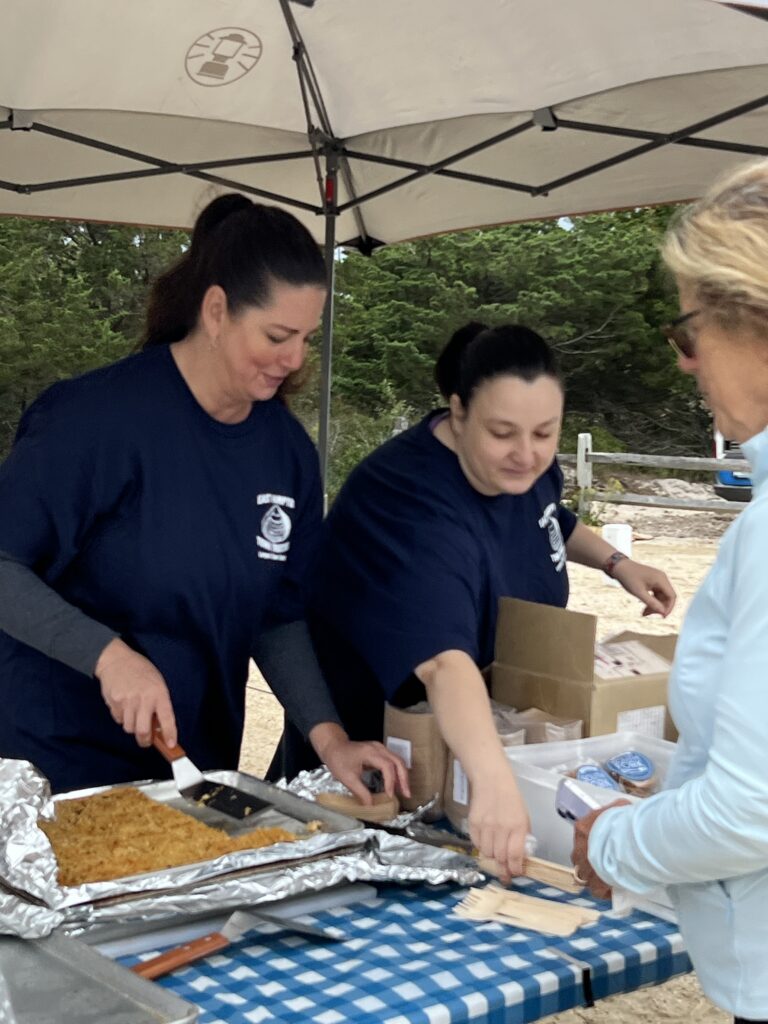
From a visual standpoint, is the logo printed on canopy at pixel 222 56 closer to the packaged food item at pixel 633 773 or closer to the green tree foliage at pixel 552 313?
the packaged food item at pixel 633 773

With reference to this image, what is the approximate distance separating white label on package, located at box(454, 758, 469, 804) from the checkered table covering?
26cm

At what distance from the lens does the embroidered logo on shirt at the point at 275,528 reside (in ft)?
6.87

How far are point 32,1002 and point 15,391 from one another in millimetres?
15835

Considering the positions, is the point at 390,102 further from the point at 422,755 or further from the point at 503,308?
the point at 503,308

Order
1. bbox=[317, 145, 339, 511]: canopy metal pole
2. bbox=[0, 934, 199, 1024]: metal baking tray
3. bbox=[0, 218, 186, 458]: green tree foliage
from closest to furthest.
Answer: bbox=[0, 934, 199, 1024]: metal baking tray
bbox=[317, 145, 339, 511]: canopy metal pole
bbox=[0, 218, 186, 458]: green tree foliage

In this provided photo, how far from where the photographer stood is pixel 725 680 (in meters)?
1.08

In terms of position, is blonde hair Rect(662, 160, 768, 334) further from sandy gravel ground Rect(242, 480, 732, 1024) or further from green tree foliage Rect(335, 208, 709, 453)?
green tree foliage Rect(335, 208, 709, 453)

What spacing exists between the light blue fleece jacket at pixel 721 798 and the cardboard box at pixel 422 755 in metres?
0.58

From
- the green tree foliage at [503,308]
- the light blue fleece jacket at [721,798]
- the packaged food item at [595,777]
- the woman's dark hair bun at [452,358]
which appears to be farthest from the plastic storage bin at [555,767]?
the green tree foliage at [503,308]

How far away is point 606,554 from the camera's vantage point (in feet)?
9.08

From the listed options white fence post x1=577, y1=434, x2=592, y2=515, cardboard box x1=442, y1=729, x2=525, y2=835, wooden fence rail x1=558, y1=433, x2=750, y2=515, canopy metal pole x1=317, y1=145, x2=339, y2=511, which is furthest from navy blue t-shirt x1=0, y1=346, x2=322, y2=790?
white fence post x1=577, y1=434, x2=592, y2=515

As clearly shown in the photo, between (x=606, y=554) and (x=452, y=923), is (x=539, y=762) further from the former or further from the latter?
(x=606, y=554)

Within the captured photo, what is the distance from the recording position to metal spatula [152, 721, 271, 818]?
5.79 ft

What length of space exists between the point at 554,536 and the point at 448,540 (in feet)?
1.18
